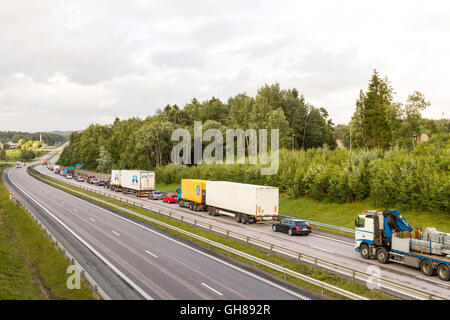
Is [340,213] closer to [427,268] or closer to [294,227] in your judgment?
[294,227]

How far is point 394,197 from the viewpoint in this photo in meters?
36.7

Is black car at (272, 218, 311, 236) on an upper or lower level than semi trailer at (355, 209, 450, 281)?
lower

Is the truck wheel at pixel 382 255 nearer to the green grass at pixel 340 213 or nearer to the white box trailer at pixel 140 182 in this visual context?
the green grass at pixel 340 213

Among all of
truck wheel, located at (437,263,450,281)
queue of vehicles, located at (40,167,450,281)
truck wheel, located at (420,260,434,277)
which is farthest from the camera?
queue of vehicles, located at (40,167,450,281)

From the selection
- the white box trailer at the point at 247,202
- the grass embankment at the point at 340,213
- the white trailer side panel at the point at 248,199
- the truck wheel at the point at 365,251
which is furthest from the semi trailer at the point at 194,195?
the truck wheel at the point at 365,251

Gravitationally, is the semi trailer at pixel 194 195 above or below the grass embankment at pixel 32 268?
above

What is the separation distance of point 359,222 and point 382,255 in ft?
Result: 8.84

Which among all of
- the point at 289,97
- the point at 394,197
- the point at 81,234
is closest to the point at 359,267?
the point at 394,197

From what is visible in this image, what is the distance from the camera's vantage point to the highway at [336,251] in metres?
17.8

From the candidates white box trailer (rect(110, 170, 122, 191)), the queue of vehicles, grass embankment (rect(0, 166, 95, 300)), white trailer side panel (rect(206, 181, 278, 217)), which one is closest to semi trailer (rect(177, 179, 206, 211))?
the queue of vehicles

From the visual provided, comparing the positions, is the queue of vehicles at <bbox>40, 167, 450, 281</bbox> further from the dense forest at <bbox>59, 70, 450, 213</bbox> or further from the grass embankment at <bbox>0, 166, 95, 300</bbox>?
the grass embankment at <bbox>0, 166, 95, 300</bbox>

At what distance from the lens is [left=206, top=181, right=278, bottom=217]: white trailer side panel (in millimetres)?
34438

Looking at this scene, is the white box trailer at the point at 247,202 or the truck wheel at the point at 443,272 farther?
the white box trailer at the point at 247,202

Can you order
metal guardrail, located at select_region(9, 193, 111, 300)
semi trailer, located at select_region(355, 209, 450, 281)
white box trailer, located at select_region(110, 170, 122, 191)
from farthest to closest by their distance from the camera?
1. white box trailer, located at select_region(110, 170, 122, 191)
2. semi trailer, located at select_region(355, 209, 450, 281)
3. metal guardrail, located at select_region(9, 193, 111, 300)
